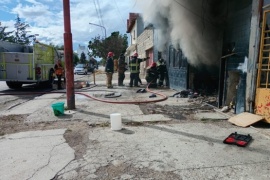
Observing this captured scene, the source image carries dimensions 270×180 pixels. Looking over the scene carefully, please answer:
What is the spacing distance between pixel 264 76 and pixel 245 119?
109cm

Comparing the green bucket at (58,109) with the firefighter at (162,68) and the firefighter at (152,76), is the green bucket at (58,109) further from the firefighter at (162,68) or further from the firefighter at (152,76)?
the firefighter at (162,68)

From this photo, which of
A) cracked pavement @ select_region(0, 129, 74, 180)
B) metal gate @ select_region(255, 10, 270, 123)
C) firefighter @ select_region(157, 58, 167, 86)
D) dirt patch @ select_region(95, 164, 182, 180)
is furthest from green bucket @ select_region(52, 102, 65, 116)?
firefighter @ select_region(157, 58, 167, 86)

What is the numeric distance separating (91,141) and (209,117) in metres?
3.16

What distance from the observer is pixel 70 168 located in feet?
10.3

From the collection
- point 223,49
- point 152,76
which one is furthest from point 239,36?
point 152,76

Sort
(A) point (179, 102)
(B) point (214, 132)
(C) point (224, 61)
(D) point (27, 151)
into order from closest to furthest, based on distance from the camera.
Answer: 1. (D) point (27, 151)
2. (B) point (214, 132)
3. (C) point (224, 61)
4. (A) point (179, 102)

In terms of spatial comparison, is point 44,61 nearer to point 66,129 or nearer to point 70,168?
point 66,129

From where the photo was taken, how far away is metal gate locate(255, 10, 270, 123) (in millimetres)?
4965

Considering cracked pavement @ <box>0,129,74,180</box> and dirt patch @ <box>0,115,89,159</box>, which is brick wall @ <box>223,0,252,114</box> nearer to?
dirt patch @ <box>0,115,89,159</box>

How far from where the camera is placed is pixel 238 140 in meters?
3.97

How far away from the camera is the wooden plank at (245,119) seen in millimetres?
4955

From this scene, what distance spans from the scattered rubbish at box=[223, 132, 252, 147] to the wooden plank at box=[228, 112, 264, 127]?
0.84 metres

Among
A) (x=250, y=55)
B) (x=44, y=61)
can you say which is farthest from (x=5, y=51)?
(x=250, y=55)

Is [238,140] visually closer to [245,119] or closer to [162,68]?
[245,119]
